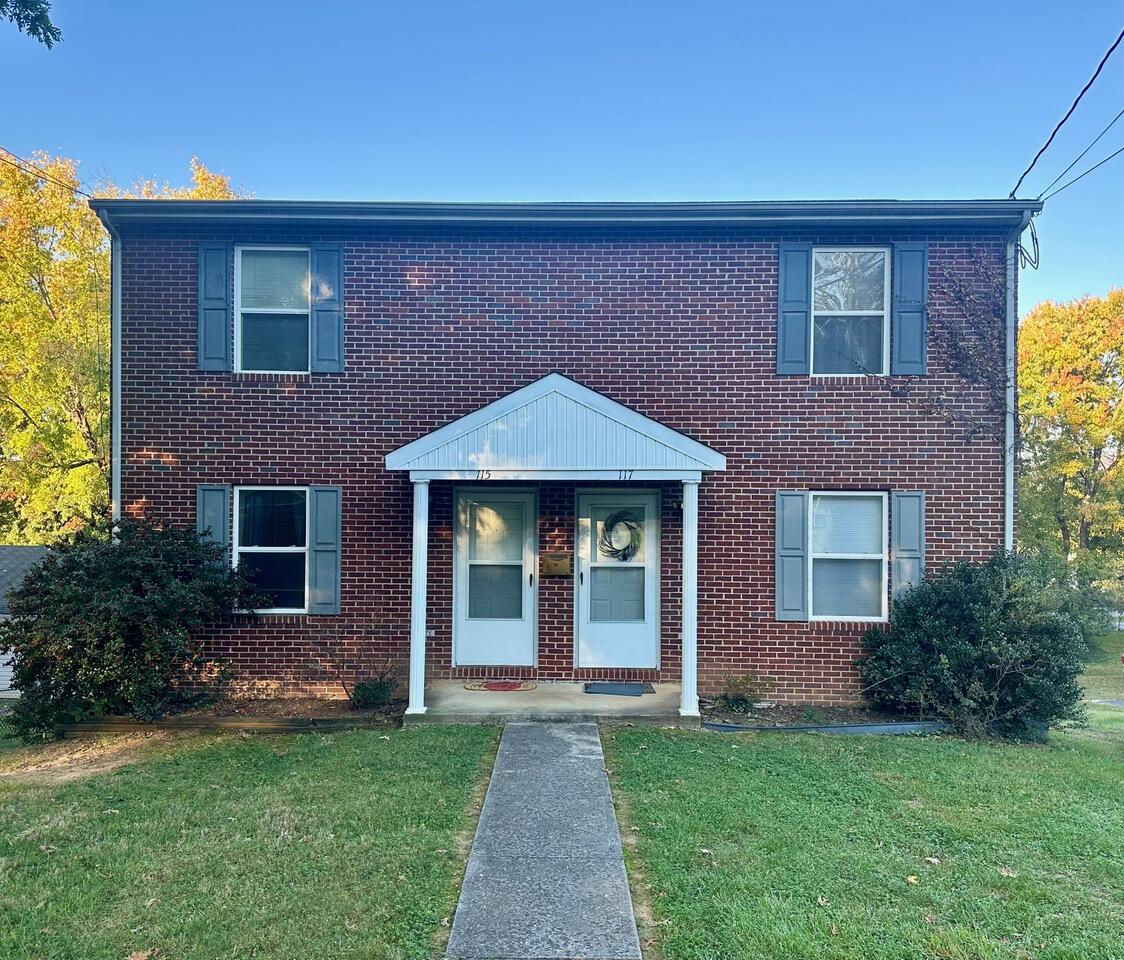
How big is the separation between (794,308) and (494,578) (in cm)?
464

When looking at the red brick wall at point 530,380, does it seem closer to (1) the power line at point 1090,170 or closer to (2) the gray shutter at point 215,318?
(2) the gray shutter at point 215,318

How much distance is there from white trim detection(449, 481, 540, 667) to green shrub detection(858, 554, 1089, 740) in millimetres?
3887

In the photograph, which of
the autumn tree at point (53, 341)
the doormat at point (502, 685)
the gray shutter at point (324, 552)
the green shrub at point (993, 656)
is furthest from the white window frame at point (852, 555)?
the autumn tree at point (53, 341)

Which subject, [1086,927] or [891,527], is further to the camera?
[891,527]

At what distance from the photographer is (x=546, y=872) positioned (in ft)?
12.7

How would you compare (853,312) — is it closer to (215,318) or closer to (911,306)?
(911,306)

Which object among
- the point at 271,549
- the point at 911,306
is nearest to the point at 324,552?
the point at 271,549

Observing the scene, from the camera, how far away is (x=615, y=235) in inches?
318

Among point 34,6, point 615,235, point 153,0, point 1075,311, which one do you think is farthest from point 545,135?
point 1075,311

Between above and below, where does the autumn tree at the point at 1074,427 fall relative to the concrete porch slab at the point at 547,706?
above

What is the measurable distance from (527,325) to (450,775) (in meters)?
4.88

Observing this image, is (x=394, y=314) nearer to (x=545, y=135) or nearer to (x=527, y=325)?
(x=527, y=325)

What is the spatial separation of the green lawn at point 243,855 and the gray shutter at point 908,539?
4.92m

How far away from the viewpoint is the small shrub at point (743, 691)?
297 inches
